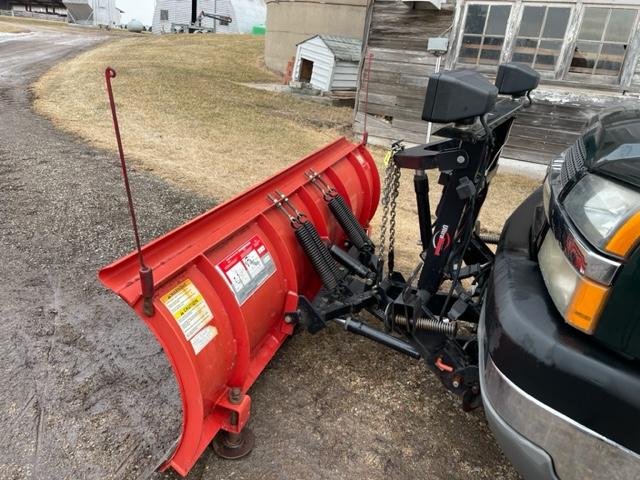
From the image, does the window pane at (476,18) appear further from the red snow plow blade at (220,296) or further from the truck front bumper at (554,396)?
the truck front bumper at (554,396)

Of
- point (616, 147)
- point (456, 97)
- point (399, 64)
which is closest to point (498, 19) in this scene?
point (399, 64)

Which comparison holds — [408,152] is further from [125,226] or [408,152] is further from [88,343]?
[125,226]

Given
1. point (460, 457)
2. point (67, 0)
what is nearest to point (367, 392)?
point (460, 457)

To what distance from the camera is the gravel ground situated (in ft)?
7.82

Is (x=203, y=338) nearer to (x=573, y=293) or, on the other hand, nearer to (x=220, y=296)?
(x=220, y=296)

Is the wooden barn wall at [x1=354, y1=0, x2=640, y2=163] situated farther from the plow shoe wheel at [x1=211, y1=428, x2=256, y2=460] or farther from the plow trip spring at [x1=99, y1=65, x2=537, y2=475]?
the plow shoe wheel at [x1=211, y1=428, x2=256, y2=460]

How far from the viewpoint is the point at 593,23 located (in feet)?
24.2

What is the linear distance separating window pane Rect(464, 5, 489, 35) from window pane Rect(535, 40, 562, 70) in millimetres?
1032

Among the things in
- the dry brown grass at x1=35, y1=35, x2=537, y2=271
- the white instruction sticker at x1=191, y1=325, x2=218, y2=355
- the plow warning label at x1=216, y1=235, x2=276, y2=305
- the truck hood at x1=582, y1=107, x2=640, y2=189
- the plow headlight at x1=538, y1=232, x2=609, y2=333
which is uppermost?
the truck hood at x1=582, y1=107, x2=640, y2=189

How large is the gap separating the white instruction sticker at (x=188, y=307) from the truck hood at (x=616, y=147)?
5.32 feet

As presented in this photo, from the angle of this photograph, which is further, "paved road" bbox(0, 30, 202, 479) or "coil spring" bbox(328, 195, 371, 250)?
"coil spring" bbox(328, 195, 371, 250)

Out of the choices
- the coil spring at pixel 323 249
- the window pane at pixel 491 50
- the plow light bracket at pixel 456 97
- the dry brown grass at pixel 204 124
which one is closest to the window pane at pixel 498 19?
the window pane at pixel 491 50

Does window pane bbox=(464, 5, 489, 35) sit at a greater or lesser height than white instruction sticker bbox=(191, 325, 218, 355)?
greater

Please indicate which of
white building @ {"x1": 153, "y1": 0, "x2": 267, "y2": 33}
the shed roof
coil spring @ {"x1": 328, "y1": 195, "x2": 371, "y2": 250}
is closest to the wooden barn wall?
coil spring @ {"x1": 328, "y1": 195, "x2": 371, "y2": 250}
